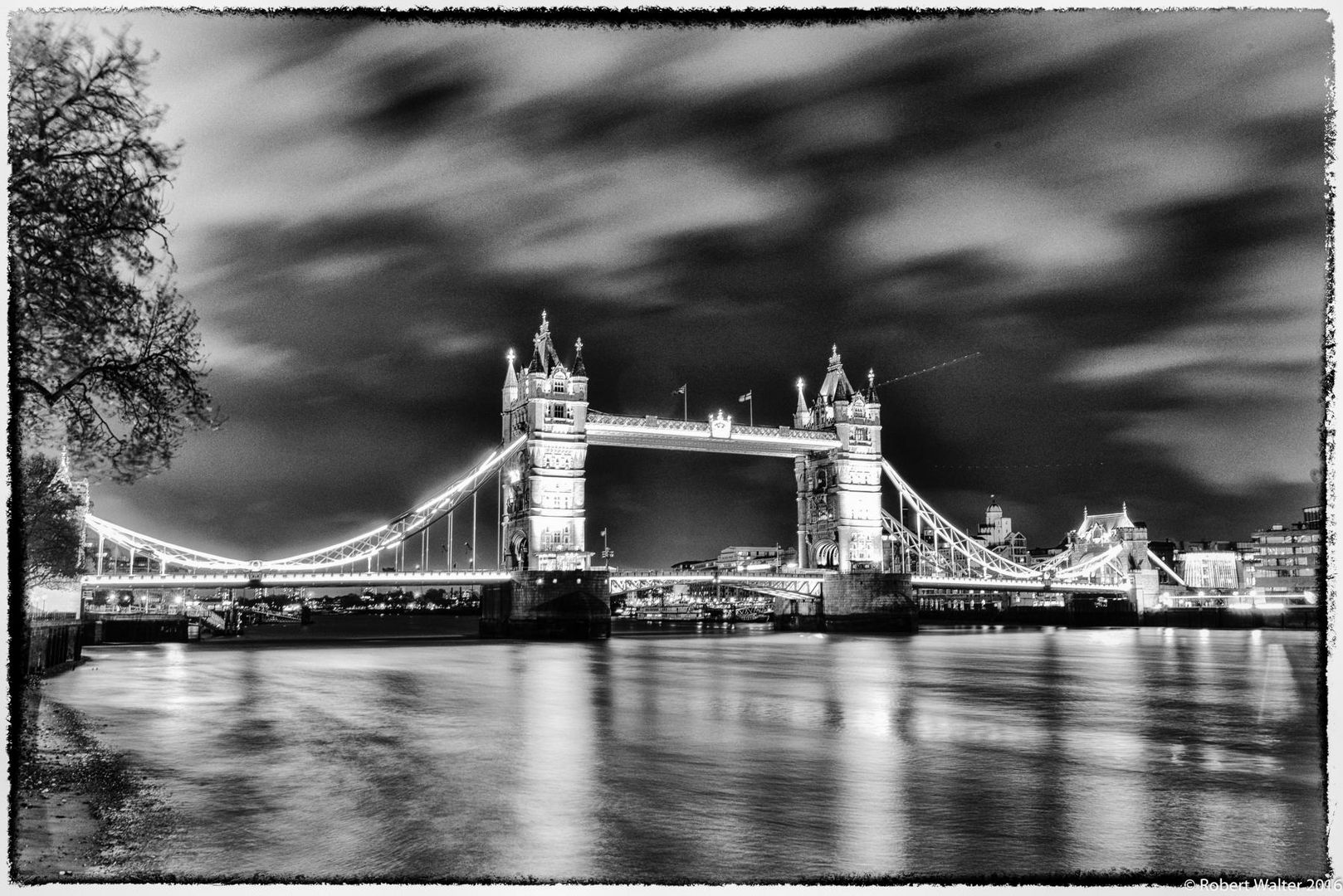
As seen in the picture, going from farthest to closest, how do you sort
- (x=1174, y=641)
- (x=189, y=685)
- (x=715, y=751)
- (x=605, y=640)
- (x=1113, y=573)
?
(x=1113, y=573), (x=1174, y=641), (x=605, y=640), (x=189, y=685), (x=715, y=751)

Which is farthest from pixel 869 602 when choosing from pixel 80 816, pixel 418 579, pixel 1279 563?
pixel 80 816

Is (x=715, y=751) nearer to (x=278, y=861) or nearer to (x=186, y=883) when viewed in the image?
(x=278, y=861)

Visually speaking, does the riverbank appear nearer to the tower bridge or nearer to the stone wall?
the tower bridge

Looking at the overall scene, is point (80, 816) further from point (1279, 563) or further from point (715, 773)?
→ point (1279, 563)

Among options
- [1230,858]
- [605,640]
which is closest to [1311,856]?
[1230,858]

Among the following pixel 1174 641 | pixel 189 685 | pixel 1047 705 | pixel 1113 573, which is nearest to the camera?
pixel 1047 705

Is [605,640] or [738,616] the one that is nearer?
[605,640]

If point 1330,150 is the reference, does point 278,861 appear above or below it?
below

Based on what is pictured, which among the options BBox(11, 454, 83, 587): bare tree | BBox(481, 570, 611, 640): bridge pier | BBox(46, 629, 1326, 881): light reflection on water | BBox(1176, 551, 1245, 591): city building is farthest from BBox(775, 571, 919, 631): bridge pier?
BBox(1176, 551, 1245, 591): city building
